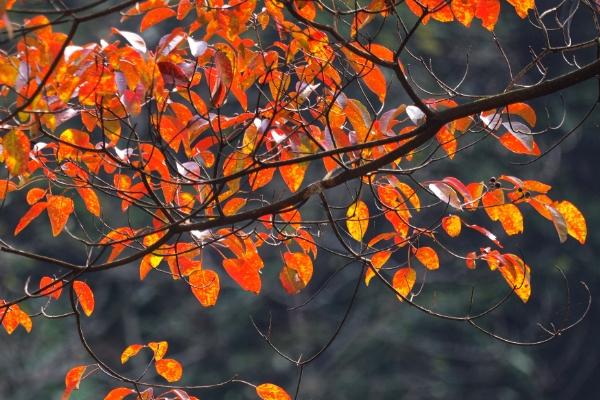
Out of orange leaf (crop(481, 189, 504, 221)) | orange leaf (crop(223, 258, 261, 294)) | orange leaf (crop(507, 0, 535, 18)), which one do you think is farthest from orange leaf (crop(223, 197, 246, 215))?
orange leaf (crop(507, 0, 535, 18))

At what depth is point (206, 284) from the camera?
149 centimetres

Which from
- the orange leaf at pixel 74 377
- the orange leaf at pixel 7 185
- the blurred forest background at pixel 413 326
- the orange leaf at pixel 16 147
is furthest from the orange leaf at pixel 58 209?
the blurred forest background at pixel 413 326

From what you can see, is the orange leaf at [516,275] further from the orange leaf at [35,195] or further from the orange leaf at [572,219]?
the orange leaf at [35,195]

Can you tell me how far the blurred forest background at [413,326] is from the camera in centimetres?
620

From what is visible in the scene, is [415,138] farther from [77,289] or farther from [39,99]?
[77,289]

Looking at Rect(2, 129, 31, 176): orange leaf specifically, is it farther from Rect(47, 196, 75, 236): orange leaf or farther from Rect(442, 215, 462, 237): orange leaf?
Rect(442, 215, 462, 237): orange leaf

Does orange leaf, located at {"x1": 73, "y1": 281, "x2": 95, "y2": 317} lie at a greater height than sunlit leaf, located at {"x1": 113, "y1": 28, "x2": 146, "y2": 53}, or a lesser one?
lesser

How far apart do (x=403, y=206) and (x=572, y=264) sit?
506 centimetres

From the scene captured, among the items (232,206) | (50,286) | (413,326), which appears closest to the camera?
(50,286)

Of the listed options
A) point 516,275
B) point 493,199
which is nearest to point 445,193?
point 493,199

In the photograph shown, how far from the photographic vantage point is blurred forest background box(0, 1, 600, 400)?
20.3 feet

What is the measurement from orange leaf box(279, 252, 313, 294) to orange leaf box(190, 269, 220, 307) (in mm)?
105

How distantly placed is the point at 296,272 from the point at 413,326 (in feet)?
15.9

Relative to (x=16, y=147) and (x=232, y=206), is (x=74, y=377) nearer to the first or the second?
(x=232, y=206)
